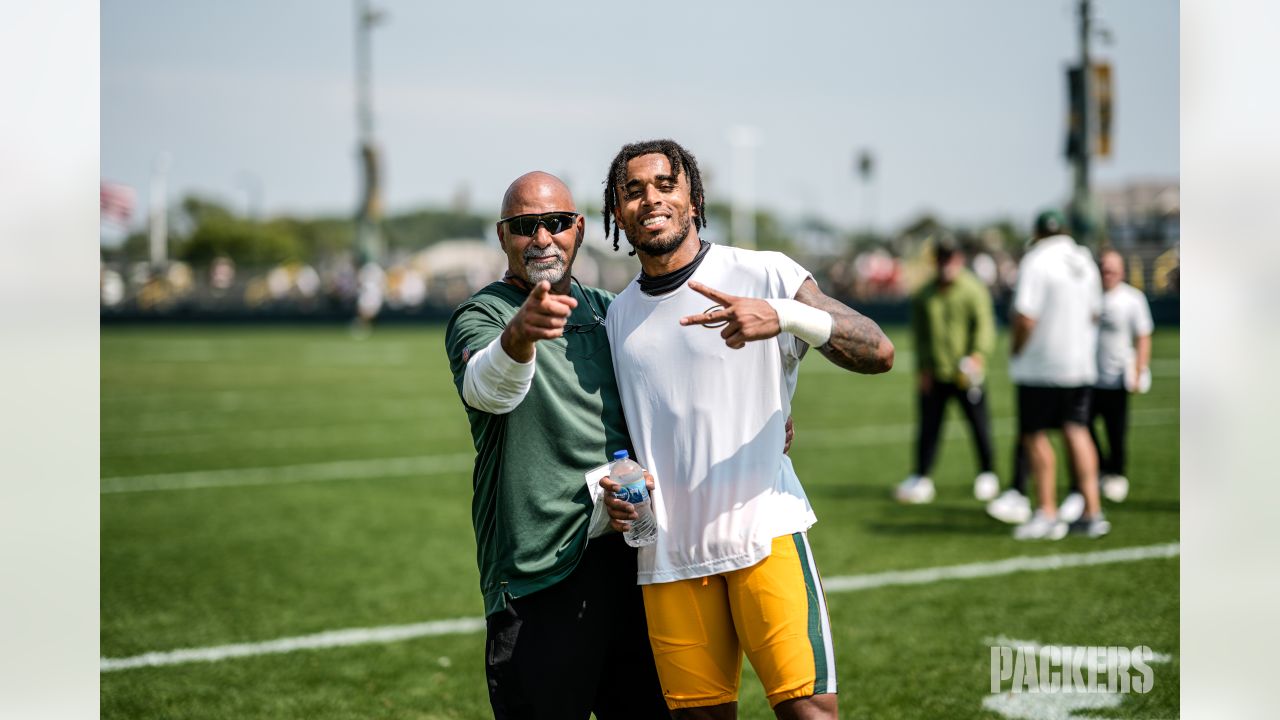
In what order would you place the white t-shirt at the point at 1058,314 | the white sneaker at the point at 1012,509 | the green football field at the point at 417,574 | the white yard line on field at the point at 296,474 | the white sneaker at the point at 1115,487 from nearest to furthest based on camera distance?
the green football field at the point at 417,574 < the white t-shirt at the point at 1058,314 < the white sneaker at the point at 1012,509 < the white sneaker at the point at 1115,487 < the white yard line on field at the point at 296,474

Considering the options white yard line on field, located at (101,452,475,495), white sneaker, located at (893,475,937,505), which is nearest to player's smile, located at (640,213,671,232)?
white sneaker, located at (893,475,937,505)

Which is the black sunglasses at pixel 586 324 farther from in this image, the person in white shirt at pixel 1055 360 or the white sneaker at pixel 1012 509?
the white sneaker at pixel 1012 509

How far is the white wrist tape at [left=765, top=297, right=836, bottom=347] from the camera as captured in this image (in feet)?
11.3

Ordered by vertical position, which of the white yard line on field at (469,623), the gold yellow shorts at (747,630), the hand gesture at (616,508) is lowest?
the white yard line on field at (469,623)

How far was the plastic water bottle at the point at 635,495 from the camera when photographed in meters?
3.54

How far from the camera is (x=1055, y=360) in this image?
8492mm

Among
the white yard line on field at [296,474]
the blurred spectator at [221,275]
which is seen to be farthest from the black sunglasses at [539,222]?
the blurred spectator at [221,275]

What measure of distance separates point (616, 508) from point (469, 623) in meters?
3.58

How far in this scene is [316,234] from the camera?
110 m

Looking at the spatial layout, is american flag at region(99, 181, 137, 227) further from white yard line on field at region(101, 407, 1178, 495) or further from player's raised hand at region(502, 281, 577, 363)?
player's raised hand at region(502, 281, 577, 363)

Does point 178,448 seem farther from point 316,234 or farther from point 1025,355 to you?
point 316,234

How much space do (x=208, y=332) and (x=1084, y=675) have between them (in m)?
36.8
